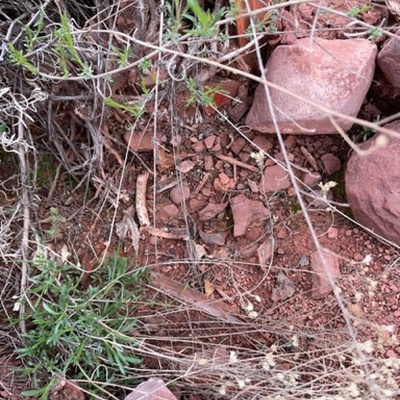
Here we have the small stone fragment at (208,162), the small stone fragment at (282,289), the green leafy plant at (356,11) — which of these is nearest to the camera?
the green leafy plant at (356,11)

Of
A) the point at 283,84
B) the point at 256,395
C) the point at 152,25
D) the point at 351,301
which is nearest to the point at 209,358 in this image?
the point at 256,395

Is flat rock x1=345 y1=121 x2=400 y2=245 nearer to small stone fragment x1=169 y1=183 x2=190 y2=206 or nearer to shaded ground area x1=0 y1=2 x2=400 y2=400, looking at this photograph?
shaded ground area x1=0 y1=2 x2=400 y2=400

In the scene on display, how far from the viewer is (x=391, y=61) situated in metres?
1.86

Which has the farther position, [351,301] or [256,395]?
[351,301]

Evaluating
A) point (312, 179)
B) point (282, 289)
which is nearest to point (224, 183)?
point (312, 179)

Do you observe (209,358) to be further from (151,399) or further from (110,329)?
(110,329)

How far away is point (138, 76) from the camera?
191 centimetres

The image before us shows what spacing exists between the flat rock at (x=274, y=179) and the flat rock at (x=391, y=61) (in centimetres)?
47

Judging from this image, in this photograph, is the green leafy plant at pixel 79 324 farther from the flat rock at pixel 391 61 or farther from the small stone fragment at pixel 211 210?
the flat rock at pixel 391 61

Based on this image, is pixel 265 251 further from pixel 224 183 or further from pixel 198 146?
pixel 198 146

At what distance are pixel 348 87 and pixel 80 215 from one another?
1.03m

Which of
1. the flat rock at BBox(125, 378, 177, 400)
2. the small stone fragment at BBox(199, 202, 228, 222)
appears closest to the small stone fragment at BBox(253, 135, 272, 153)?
the small stone fragment at BBox(199, 202, 228, 222)

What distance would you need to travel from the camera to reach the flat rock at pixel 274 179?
2.04 meters

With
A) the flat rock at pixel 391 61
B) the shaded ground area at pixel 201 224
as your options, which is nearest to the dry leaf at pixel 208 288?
the shaded ground area at pixel 201 224
